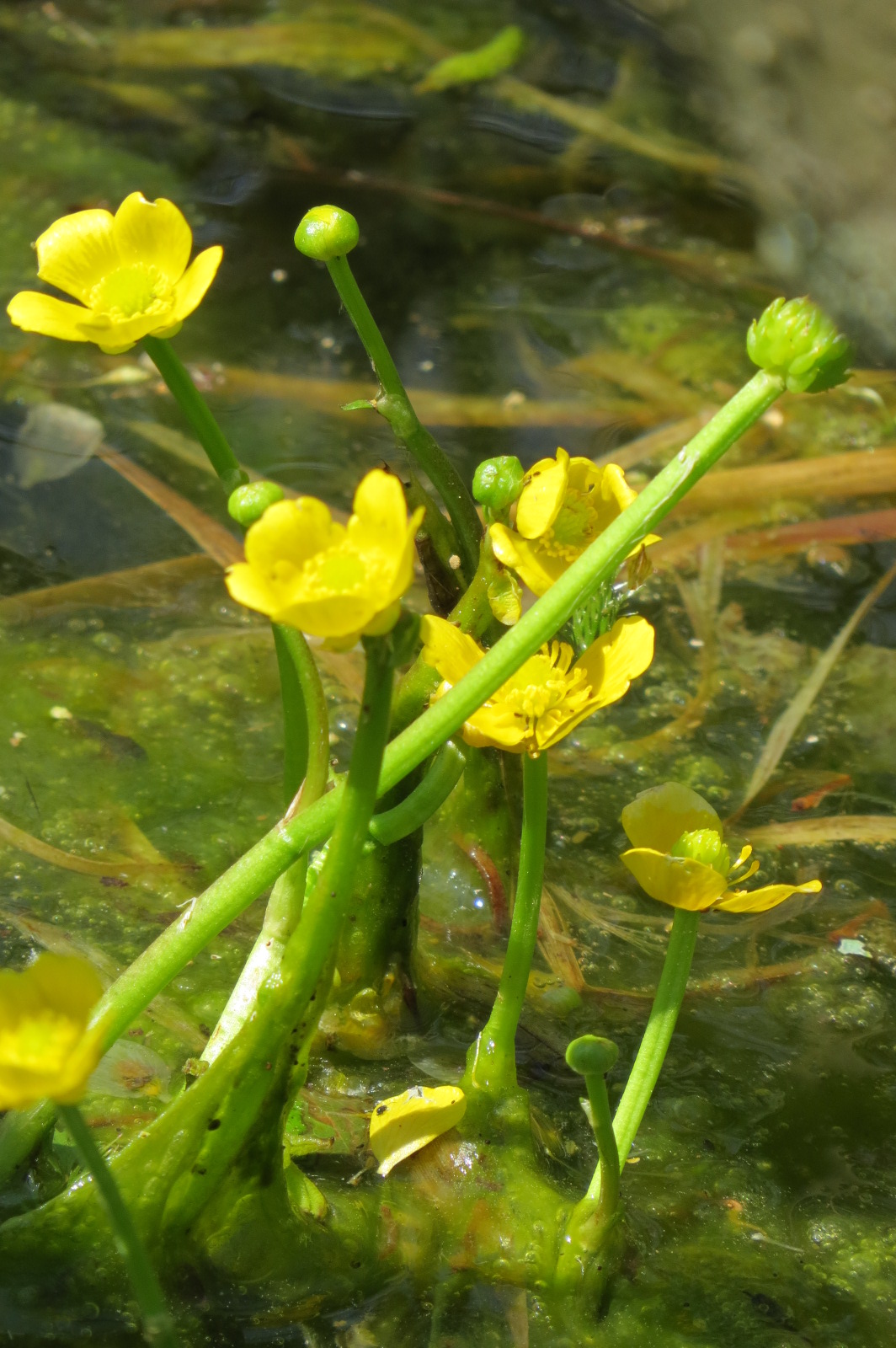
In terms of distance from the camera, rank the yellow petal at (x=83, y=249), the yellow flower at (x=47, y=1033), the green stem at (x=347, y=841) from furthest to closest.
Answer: the yellow petal at (x=83, y=249) → the green stem at (x=347, y=841) → the yellow flower at (x=47, y=1033)

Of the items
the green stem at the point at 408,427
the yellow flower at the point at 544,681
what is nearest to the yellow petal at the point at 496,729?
the yellow flower at the point at 544,681

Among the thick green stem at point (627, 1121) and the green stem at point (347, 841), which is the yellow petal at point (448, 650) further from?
the thick green stem at point (627, 1121)

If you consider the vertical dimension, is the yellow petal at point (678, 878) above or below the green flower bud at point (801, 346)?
below

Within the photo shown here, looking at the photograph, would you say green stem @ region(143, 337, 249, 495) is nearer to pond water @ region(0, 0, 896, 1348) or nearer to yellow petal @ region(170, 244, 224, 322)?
yellow petal @ region(170, 244, 224, 322)

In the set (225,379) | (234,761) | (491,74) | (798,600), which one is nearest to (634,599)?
(798,600)

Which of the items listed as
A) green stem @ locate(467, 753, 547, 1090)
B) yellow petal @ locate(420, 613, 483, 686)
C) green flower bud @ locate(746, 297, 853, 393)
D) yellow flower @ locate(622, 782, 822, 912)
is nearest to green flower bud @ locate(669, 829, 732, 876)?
yellow flower @ locate(622, 782, 822, 912)

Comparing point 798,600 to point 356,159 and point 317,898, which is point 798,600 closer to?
point 317,898
